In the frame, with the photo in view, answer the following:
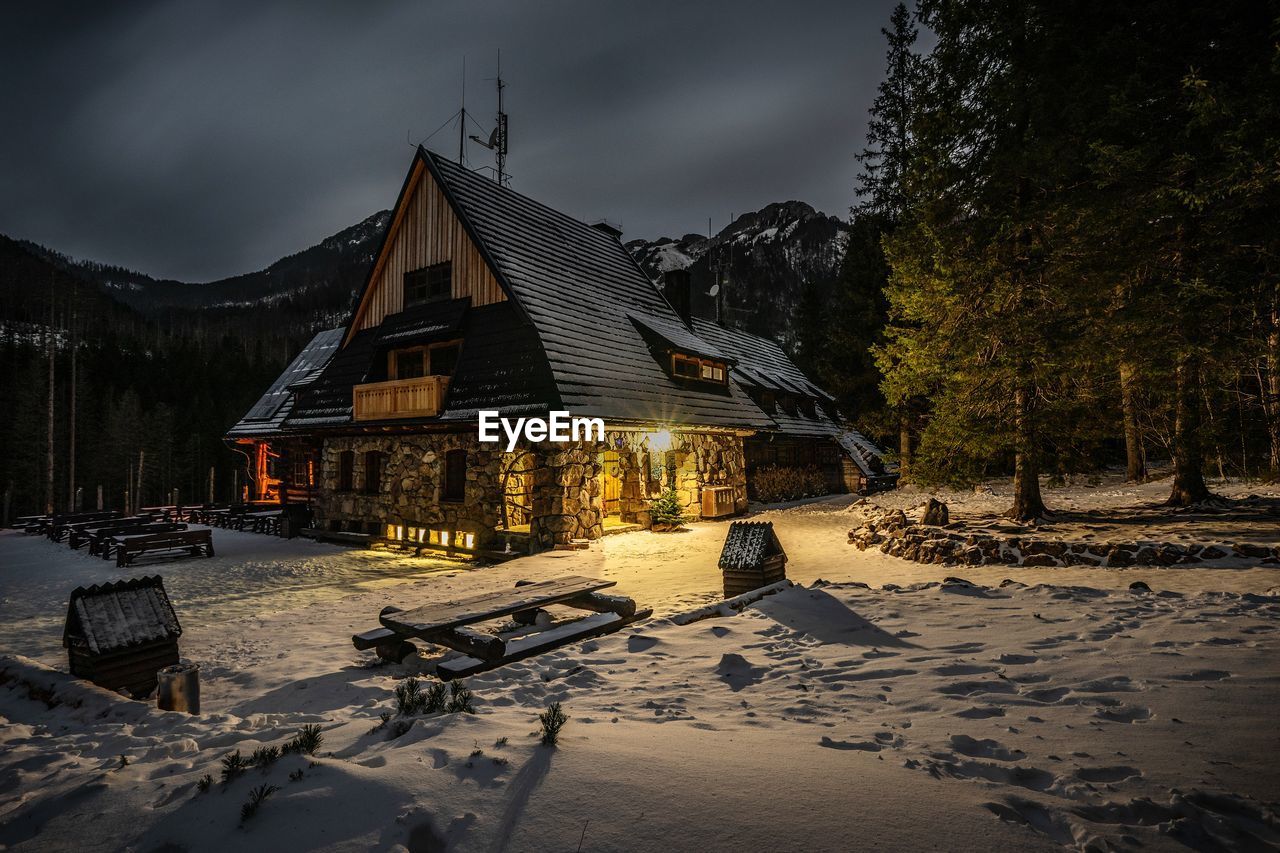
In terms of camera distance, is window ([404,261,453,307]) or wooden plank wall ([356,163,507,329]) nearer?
wooden plank wall ([356,163,507,329])

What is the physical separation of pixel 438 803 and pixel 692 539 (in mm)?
11730

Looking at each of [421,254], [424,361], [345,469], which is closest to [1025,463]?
[424,361]

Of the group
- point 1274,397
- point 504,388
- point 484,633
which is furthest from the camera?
point 504,388

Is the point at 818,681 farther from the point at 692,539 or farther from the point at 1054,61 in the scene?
the point at 1054,61

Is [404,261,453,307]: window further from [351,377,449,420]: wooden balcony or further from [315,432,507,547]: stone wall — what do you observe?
[315,432,507,547]: stone wall

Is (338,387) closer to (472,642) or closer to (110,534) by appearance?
(110,534)

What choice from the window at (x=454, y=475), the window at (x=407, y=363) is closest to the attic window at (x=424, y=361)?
the window at (x=407, y=363)

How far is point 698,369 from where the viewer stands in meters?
18.3

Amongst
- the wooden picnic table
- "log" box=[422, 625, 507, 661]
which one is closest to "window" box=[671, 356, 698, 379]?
"log" box=[422, 625, 507, 661]

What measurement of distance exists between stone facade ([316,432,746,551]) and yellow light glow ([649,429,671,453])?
0.16 meters

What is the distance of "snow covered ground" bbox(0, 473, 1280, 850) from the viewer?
243 cm

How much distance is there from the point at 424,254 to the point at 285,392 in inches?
600

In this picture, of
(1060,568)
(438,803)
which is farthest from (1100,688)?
(1060,568)

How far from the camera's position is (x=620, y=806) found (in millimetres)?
2576
